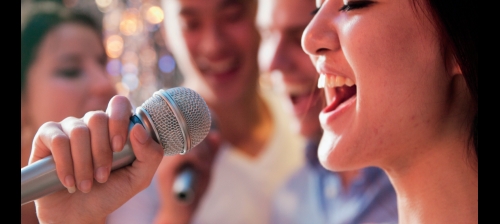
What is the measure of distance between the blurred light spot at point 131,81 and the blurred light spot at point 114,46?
0.15 m

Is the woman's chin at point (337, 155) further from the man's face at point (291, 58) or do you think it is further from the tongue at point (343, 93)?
the man's face at point (291, 58)

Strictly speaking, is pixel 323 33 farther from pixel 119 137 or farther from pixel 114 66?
pixel 114 66

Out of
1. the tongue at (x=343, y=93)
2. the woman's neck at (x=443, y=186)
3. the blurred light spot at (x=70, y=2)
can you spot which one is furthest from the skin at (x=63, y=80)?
the woman's neck at (x=443, y=186)

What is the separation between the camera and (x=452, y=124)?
0.84 metres

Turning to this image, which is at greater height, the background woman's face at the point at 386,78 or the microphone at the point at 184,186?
the background woman's face at the point at 386,78

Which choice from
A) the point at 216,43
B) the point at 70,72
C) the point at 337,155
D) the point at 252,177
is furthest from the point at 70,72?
the point at 337,155

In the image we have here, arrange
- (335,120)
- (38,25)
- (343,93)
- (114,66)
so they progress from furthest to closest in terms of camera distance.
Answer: (114,66), (38,25), (343,93), (335,120)

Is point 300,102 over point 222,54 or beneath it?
beneath

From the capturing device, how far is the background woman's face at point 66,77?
197cm

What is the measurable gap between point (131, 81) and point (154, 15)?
452 mm

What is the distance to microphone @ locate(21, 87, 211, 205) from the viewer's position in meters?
0.68

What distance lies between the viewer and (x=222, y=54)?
2.35 meters

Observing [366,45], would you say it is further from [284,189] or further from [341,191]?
[284,189]

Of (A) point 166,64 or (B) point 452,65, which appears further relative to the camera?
(A) point 166,64
